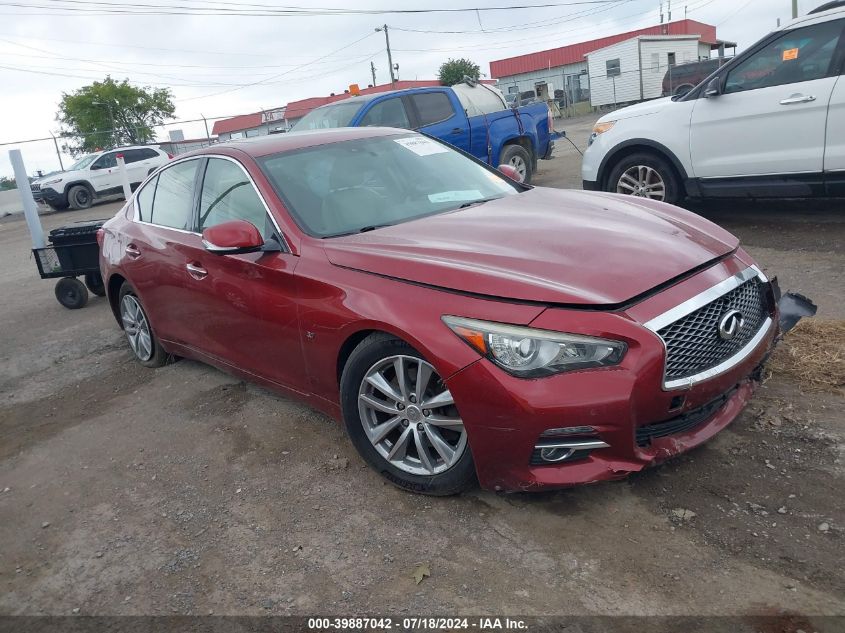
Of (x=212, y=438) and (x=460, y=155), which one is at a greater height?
(x=460, y=155)

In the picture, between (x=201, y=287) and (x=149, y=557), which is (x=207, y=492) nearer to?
(x=149, y=557)

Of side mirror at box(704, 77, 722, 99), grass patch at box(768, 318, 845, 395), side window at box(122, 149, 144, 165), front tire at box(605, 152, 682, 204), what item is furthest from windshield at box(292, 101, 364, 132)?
side window at box(122, 149, 144, 165)

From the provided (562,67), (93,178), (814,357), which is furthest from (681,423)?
(562,67)

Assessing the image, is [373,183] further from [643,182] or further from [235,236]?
[643,182]

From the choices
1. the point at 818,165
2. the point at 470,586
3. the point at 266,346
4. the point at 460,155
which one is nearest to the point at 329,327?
the point at 266,346

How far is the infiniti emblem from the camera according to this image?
2893 millimetres

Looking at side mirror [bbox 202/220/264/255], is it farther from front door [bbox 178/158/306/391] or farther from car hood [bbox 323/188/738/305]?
car hood [bbox 323/188/738/305]

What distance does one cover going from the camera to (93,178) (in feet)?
72.2

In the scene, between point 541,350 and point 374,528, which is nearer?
point 541,350

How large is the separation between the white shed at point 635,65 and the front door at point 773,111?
33548mm

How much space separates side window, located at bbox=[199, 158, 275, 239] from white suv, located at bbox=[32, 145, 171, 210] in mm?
18878

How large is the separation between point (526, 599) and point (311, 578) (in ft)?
2.78

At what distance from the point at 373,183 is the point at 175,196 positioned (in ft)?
5.15

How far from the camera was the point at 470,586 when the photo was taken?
102 inches
